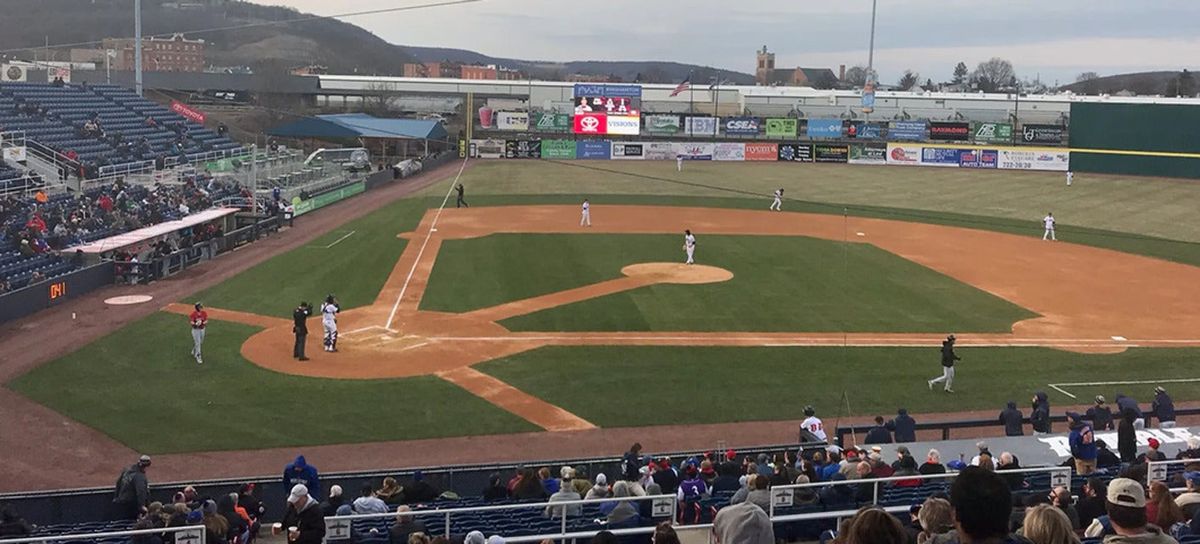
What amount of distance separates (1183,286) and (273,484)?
108 feet

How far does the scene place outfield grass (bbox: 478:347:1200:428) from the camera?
68.2 ft

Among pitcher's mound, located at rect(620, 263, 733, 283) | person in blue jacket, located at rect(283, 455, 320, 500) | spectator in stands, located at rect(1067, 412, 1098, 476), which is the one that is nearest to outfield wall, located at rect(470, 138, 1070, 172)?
pitcher's mound, located at rect(620, 263, 733, 283)

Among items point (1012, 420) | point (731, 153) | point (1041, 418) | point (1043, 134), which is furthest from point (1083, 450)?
point (1043, 134)

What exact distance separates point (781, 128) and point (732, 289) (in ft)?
196

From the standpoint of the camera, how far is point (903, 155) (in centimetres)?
8288

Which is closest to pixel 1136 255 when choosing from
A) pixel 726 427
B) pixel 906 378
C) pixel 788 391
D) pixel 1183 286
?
pixel 1183 286

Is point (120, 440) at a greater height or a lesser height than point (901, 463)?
lesser

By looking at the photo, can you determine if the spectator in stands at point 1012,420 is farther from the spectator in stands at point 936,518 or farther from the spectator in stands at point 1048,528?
the spectator in stands at point 1048,528

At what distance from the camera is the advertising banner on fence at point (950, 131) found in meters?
82.4

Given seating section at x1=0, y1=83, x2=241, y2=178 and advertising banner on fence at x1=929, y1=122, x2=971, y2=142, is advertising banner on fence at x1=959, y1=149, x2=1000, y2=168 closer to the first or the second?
advertising banner on fence at x1=929, y1=122, x2=971, y2=142

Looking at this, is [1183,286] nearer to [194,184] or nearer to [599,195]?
[599,195]

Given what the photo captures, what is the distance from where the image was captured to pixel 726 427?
19656 millimetres

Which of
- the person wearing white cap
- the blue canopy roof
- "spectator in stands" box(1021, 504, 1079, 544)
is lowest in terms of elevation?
the person wearing white cap

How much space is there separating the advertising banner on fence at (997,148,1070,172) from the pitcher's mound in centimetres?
5237
